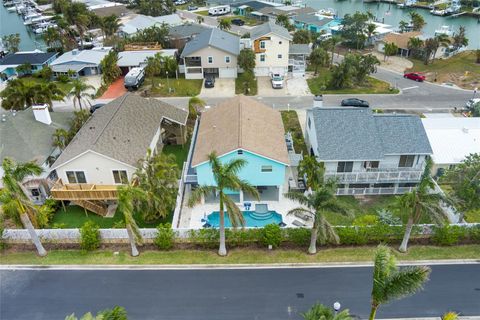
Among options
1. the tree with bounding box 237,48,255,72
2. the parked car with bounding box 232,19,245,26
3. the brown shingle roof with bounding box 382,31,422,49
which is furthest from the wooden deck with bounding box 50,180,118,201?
the parked car with bounding box 232,19,245,26

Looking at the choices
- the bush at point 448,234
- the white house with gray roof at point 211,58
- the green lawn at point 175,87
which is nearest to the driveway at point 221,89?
the green lawn at point 175,87

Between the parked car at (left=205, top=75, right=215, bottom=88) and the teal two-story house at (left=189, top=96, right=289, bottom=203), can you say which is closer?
the teal two-story house at (left=189, top=96, right=289, bottom=203)

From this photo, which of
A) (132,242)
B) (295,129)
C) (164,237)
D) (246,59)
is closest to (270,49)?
(246,59)

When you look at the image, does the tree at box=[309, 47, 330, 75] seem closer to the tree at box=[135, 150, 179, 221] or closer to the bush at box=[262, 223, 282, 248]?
the tree at box=[135, 150, 179, 221]

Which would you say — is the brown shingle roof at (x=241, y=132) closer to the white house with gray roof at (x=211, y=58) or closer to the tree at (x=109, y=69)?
the white house with gray roof at (x=211, y=58)

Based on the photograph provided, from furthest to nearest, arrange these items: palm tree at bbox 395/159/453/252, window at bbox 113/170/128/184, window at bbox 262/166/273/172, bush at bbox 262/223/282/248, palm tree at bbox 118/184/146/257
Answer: window at bbox 113/170/128/184 → window at bbox 262/166/273/172 → bush at bbox 262/223/282/248 → palm tree at bbox 118/184/146/257 → palm tree at bbox 395/159/453/252

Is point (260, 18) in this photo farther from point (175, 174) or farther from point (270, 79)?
point (175, 174)

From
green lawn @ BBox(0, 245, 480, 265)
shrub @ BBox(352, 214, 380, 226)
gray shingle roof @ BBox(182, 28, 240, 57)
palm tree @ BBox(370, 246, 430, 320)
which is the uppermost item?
palm tree @ BBox(370, 246, 430, 320)
